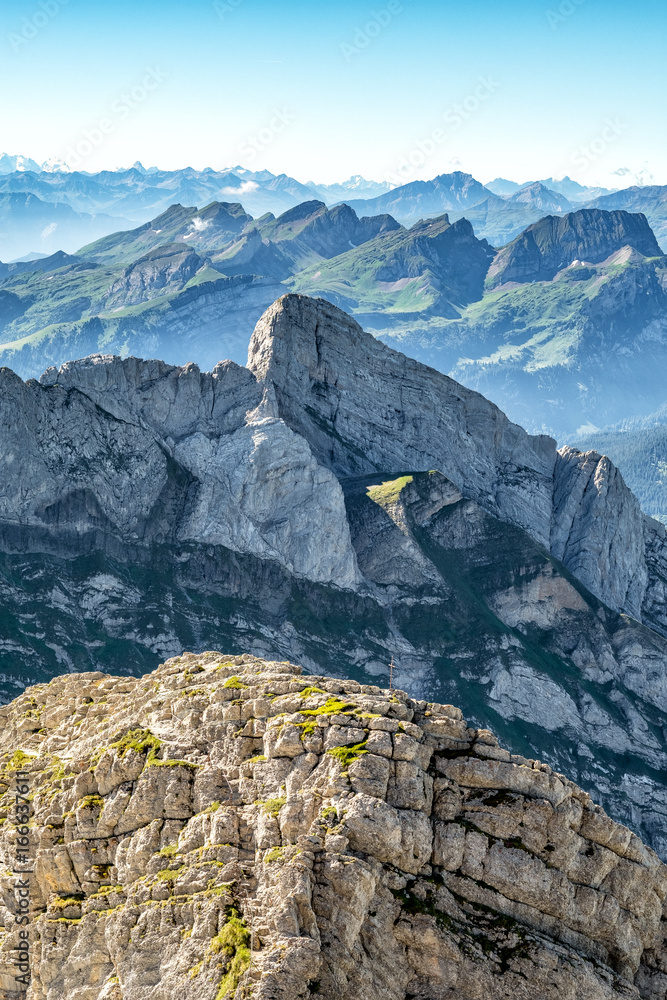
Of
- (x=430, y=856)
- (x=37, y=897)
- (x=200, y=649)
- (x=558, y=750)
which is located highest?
(x=430, y=856)

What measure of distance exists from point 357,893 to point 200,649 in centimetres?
14404

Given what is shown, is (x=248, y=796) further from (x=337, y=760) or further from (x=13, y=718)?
(x=13, y=718)

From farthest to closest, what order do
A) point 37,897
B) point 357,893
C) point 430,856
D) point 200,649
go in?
point 200,649, point 37,897, point 430,856, point 357,893

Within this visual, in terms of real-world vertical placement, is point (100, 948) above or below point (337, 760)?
below

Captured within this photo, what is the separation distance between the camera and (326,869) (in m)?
52.5

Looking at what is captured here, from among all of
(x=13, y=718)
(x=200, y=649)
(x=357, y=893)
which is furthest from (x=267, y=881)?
(x=200, y=649)

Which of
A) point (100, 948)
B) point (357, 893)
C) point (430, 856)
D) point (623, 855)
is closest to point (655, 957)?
point (623, 855)

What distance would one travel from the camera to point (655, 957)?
5819 centimetres

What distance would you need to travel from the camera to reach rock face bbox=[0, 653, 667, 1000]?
5222 centimetres

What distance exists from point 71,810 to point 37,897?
5251 millimetres

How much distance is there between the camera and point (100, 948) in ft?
193

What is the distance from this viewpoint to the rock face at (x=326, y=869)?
5222cm

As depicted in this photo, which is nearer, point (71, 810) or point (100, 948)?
point (100, 948)

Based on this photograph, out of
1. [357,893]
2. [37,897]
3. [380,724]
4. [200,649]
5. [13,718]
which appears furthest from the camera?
[200,649]
